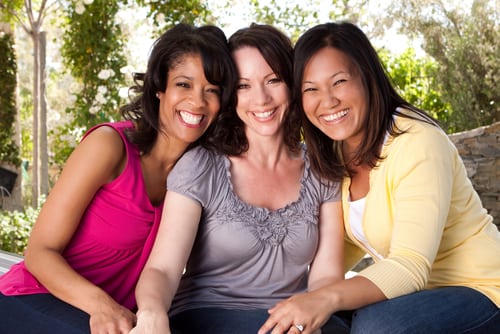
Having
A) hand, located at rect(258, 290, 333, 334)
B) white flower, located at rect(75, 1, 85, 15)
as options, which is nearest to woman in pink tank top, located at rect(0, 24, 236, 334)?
hand, located at rect(258, 290, 333, 334)

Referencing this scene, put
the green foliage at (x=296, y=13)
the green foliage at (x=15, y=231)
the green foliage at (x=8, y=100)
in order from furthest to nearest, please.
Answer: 1. the green foliage at (x=8, y=100)
2. the green foliage at (x=15, y=231)
3. the green foliage at (x=296, y=13)

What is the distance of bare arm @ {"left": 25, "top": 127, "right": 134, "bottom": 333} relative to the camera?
185 centimetres

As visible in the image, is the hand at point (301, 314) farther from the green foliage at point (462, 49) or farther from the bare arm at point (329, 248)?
the green foliage at point (462, 49)

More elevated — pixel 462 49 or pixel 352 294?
pixel 462 49

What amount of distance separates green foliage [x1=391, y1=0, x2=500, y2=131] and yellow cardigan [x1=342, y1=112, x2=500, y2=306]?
1936 mm

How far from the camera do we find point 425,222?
1651 mm

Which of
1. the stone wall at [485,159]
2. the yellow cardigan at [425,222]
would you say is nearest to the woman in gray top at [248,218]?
the yellow cardigan at [425,222]

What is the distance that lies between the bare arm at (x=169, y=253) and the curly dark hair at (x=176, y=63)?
0.29 m

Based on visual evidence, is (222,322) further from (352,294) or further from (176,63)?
(176,63)

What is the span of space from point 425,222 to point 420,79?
7.63 ft

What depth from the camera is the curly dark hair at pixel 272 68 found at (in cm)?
198

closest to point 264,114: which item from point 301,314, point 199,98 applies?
point 199,98

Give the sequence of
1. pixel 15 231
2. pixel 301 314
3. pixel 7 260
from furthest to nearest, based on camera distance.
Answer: pixel 15 231
pixel 7 260
pixel 301 314

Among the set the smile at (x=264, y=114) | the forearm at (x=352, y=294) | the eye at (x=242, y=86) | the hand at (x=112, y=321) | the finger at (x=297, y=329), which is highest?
the eye at (x=242, y=86)
